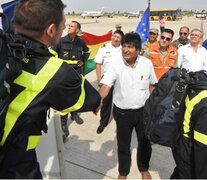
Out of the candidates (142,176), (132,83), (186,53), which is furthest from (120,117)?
(186,53)

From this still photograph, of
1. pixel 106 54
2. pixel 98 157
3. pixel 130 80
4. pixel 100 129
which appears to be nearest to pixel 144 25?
pixel 106 54

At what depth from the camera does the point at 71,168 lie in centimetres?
303

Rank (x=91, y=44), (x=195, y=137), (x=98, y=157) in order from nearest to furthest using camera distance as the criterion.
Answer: (x=195, y=137) → (x=98, y=157) → (x=91, y=44)

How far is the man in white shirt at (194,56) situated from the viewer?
13.8 feet

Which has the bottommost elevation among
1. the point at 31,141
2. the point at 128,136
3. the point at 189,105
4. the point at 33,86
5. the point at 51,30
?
the point at 128,136

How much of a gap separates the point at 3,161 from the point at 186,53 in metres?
3.97

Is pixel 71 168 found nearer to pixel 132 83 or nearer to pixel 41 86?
pixel 132 83

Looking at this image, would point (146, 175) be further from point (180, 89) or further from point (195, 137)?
point (180, 89)

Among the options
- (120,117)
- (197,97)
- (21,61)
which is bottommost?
(120,117)

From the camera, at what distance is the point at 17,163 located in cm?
128

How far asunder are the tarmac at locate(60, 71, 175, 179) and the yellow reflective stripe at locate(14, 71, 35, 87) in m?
2.12

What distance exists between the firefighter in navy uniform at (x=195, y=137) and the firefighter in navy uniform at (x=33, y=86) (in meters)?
0.77

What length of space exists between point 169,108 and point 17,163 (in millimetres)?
1090

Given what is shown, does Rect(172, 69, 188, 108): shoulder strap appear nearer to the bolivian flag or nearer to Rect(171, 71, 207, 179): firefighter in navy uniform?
Rect(171, 71, 207, 179): firefighter in navy uniform
